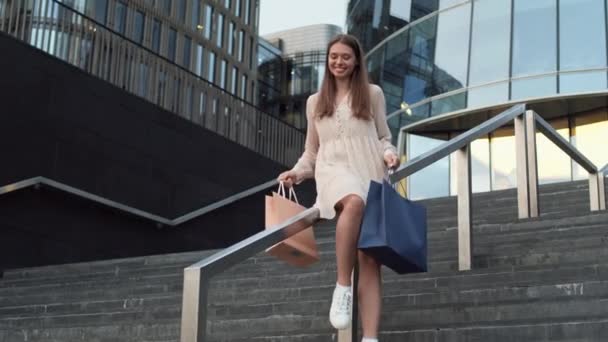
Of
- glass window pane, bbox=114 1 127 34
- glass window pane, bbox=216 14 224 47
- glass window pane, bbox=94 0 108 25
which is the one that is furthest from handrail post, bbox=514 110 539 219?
glass window pane, bbox=216 14 224 47

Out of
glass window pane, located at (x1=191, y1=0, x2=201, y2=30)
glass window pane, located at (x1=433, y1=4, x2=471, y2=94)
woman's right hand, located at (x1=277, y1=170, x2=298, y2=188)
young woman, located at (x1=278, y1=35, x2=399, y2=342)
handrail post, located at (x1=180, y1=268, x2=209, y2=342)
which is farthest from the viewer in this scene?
glass window pane, located at (x1=191, y1=0, x2=201, y2=30)

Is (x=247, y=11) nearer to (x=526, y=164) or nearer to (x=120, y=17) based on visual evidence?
(x=120, y=17)

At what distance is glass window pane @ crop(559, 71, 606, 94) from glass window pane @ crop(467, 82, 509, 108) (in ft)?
3.85

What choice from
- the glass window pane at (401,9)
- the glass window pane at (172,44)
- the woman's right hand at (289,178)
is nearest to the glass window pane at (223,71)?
the glass window pane at (172,44)

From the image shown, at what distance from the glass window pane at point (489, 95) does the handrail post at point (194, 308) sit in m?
15.6

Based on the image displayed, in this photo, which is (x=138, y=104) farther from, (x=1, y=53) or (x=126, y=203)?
(x=1, y=53)

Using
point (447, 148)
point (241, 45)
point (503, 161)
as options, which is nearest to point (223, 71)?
point (241, 45)

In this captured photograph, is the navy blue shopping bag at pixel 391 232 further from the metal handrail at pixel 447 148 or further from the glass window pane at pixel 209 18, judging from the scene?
the glass window pane at pixel 209 18

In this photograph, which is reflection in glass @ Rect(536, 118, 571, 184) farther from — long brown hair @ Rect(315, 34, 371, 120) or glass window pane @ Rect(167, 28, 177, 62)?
glass window pane @ Rect(167, 28, 177, 62)

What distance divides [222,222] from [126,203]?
2356mm

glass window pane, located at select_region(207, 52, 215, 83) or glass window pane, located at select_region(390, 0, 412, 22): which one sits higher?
glass window pane, located at select_region(207, 52, 215, 83)

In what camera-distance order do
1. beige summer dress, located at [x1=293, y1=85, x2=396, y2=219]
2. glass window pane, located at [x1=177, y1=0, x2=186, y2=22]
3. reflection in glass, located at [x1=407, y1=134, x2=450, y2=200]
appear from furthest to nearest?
glass window pane, located at [x1=177, y1=0, x2=186, y2=22] → reflection in glass, located at [x1=407, y1=134, x2=450, y2=200] → beige summer dress, located at [x1=293, y1=85, x2=396, y2=219]

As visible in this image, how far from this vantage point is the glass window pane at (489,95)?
17953 mm

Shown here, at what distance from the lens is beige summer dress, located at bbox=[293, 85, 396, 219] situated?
3773 millimetres
